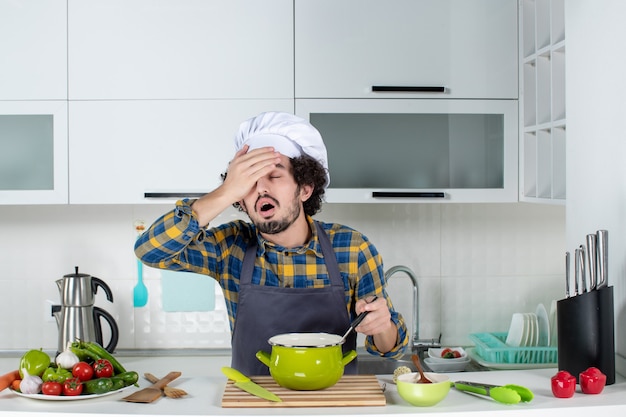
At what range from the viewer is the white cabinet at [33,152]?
2.49 metres

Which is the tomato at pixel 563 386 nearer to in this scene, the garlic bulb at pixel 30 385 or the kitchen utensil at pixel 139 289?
the garlic bulb at pixel 30 385

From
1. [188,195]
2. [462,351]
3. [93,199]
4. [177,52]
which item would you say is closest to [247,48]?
[177,52]

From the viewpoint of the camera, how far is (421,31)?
8.30 feet

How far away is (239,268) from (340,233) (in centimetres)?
27

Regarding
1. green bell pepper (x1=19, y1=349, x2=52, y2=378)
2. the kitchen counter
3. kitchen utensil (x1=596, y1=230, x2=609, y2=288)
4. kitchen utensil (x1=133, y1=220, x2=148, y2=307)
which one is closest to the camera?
the kitchen counter

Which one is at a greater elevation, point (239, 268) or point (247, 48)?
point (247, 48)

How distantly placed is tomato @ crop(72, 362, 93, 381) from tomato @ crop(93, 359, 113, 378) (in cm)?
1

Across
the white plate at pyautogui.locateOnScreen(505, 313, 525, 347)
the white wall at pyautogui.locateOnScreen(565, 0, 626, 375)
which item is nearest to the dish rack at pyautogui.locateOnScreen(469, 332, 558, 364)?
the white plate at pyautogui.locateOnScreen(505, 313, 525, 347)

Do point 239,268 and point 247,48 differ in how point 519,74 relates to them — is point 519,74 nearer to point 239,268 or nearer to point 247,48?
point 247,48

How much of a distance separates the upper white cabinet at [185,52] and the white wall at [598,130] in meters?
0.91

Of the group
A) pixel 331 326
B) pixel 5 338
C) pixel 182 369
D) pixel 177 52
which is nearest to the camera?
pixel 331 326

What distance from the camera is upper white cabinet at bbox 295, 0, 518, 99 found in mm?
2508

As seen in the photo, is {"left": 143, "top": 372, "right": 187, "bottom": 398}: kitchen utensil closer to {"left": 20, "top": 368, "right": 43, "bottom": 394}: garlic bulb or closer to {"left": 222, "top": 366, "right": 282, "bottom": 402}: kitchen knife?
{"left": 222, "top": 366, "right": 282, "bottom": 402}: kitchen knife

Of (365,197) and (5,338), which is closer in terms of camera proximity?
(365,197)
